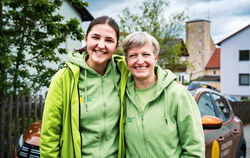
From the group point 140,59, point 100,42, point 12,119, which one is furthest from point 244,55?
point 100,42

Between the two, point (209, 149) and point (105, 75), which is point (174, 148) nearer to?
point (105, 75)

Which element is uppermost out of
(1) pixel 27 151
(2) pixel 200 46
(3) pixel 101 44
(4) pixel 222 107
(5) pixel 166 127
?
(2) pixel 200 46

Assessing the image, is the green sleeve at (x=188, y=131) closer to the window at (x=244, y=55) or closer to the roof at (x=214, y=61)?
the window at (x=244, y=55)

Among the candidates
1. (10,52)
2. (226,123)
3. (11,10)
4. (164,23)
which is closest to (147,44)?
(226,123)

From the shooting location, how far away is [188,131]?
1919mm

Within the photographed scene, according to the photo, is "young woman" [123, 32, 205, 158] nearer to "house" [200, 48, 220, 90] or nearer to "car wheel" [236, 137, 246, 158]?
"car wheel" [236, 137, 246, 158]

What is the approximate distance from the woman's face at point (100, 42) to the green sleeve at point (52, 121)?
0.40 m

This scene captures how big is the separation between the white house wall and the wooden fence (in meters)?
30.1

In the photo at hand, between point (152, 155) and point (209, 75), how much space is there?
6514 cm

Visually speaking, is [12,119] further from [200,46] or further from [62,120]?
[200,46]

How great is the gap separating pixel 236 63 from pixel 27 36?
30.7m

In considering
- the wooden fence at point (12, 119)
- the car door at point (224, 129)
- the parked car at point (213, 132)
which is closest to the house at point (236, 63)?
the parked car at point (213, 132)

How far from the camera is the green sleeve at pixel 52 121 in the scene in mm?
1903

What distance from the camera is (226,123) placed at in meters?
3.98
